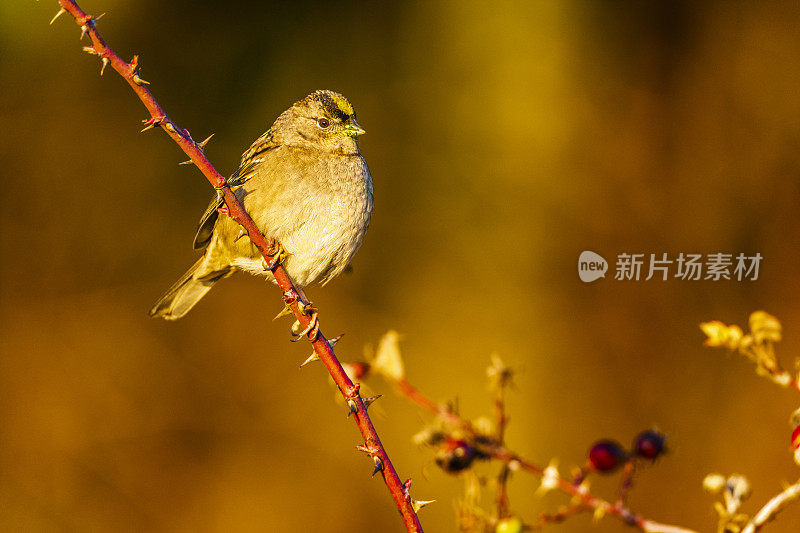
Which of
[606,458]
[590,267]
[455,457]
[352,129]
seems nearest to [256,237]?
[455,457]

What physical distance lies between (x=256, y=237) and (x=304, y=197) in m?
1.27

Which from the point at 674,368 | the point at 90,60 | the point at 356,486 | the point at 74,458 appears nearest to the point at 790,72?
the point at 674,368

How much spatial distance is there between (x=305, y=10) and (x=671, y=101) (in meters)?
3.30

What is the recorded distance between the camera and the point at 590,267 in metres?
7.13

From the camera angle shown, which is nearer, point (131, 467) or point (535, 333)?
point (131, 467)

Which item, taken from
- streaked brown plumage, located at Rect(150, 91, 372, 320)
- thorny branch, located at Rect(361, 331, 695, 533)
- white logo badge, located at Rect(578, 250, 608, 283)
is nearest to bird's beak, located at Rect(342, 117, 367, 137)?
streaked brown plumage, located at Rect(150, 91, 372, 320)

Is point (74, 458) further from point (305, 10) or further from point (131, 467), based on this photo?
point (305, 10)

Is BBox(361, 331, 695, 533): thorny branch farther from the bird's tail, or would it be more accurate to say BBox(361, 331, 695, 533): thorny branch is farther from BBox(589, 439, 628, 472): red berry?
the bird's tail

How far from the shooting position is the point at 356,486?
6547 millimetres

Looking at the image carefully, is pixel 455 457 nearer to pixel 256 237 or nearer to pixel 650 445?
pixel 650 445

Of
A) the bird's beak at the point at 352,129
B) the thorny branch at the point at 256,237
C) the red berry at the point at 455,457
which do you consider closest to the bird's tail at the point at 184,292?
the bird's beak at the point at 352,129

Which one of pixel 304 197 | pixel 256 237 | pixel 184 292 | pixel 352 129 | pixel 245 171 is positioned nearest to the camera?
pixel 256 237

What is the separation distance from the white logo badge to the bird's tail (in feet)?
12.5

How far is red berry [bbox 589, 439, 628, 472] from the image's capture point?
1.47 metres
